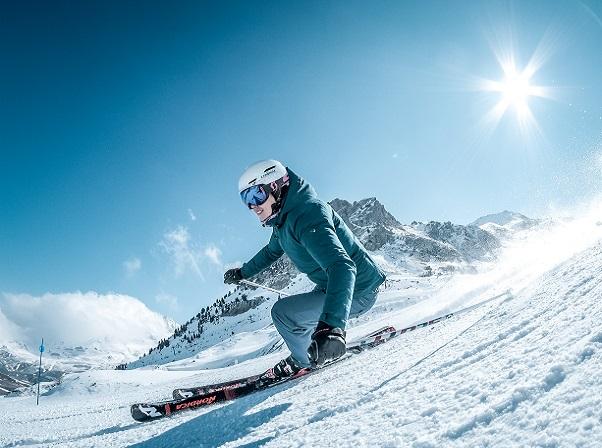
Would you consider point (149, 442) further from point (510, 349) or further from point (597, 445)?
point (597, 445)

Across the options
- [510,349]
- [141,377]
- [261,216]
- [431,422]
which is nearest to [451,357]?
[510,349]

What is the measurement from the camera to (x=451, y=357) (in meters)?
2.51

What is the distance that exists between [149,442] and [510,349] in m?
2.64

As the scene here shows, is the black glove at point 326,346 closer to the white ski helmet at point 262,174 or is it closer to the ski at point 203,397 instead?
the white ski helmet at point 262,174

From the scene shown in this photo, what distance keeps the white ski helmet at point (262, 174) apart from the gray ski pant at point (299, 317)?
1.26 meters

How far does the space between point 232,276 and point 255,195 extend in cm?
237

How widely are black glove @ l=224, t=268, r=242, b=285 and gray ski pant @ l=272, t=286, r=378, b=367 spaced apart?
1650 millimetres

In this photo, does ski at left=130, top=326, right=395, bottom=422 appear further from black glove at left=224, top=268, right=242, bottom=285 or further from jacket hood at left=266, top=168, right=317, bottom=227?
jacket hood at left=266, top=168, right=317, bottom=227

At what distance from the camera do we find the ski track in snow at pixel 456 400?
1241 mm

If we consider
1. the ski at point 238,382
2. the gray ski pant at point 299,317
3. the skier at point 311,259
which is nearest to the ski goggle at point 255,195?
the skier at point 311,259

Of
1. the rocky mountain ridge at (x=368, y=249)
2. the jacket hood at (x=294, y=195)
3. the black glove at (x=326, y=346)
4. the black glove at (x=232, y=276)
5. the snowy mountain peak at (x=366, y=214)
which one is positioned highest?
the snowy mountain peak at (x=366, y=214)

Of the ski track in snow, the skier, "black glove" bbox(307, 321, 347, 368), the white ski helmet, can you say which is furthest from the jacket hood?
the ski track in snow

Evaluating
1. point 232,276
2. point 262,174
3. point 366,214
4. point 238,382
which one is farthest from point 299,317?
point 366,214

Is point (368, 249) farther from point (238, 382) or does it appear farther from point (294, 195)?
point (294, 195)
